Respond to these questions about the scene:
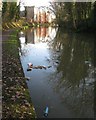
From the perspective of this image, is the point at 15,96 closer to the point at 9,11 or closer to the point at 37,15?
the point at 9,11

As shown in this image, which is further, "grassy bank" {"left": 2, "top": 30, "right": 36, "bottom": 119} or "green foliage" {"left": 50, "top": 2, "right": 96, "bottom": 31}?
"green foliage" {"left": 50, "top": 2, "right": 96, "bottom": 31}

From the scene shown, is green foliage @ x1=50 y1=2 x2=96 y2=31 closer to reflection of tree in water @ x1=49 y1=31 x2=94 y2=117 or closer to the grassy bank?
reflection of tree in water @ x1=49 y1=31 x2=94 y2=117

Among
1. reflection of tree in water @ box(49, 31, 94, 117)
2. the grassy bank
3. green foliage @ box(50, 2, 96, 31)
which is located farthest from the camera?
green foliage @ box(50, 2, 96, 31)

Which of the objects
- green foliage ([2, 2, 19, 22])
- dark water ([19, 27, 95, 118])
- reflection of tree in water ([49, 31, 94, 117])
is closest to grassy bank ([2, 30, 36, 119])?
dark water ([19, 27, 95, 118])

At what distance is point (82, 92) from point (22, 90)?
8.75ft

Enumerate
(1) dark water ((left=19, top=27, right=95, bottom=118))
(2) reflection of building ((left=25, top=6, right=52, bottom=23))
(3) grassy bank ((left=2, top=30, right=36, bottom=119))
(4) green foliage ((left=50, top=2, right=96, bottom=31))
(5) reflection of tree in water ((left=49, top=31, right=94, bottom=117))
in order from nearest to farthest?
(3) grassy bank ((left=2, top=30, right=36, bottom=119)), (1) dark water ((left=19, top=27, right=95, bottom=118)), (5) reflection of tree in water ((left=49, top=31, right=94, bottom=117)), (4) green foliage ((left=50, top=2, right=96, bottom=31)), (2) reflection of building ((left=25, top=6, right=52, bottom=23))

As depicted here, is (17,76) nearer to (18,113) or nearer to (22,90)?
(22,90)

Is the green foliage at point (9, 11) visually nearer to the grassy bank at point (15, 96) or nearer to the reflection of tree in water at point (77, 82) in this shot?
the reflection of tree in water at point (77, 82)

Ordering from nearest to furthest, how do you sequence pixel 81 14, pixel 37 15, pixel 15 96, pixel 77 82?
pixel 15 96 → pixel 77 82 → pixel 81 14 → pixel 37 15

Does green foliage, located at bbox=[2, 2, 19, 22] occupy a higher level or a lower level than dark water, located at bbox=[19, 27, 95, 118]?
higher

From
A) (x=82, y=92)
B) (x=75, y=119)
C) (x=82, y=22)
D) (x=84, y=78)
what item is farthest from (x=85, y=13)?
(x=75, y=119)

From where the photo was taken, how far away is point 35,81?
1402 cm

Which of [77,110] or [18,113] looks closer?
[18,113]

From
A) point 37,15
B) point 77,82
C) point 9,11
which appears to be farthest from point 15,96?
point 37,15
